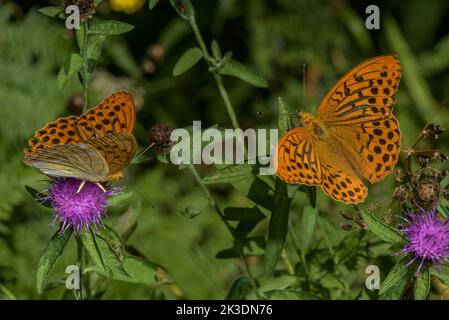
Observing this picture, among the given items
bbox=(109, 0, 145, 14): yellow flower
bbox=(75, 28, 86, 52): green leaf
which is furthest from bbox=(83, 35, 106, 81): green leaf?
bbox=(109, 0, 145, 14): yellow flower

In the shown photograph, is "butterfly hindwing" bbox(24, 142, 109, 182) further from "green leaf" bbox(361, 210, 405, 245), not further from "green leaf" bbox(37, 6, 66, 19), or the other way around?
"green leaf" bbox(361, 210, 405, 245)

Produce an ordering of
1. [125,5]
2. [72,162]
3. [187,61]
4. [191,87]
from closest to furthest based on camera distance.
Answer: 1. [72,162]
2. [187,61]
3. [125,5]
4. [191,87]

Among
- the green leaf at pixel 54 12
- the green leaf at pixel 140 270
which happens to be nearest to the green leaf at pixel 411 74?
the green leaf at pixel 140 270

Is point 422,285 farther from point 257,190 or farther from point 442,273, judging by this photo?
point 257,190

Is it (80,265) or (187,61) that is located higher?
(187,61)

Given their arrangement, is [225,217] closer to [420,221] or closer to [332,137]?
[332,137]

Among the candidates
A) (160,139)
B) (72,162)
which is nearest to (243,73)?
(160,139)

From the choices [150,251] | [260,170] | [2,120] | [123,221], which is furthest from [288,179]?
[2,120]
